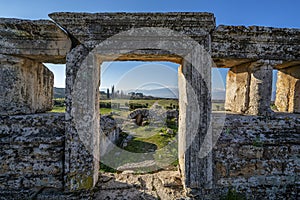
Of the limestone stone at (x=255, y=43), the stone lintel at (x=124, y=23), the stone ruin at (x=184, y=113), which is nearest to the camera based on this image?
the stone lintel at (x=124, y=23)

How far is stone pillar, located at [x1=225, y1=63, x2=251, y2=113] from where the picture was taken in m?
3.24

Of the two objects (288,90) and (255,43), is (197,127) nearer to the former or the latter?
(255,43)

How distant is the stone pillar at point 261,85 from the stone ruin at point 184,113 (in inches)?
0.7

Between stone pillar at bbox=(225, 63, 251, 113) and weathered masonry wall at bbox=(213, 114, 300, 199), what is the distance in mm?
483

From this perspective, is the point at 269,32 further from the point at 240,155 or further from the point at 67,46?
the point at 67,46

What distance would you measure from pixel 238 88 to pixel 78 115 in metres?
3.24

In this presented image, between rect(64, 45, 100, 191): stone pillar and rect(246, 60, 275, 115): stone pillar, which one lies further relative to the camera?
rect(246, 60, 275, 115): stone pillar

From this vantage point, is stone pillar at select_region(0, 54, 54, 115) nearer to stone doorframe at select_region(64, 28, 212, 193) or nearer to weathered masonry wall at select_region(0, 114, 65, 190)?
weathered masonry wall at select_region(0, 114, 65, 190)

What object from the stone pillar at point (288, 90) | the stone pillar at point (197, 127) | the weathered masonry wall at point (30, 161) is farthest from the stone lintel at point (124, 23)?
the stone pillar at point (288, 90)

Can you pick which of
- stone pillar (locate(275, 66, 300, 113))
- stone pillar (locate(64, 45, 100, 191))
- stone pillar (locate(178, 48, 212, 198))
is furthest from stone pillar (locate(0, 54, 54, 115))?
stone pillar (locate(275, 66, 300, 113))

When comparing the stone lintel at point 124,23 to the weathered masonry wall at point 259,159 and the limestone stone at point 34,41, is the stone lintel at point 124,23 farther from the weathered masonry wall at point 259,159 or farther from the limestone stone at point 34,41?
the weathered masonry wall at point 259,159

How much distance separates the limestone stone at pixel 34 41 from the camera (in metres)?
2.76

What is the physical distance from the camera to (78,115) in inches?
106

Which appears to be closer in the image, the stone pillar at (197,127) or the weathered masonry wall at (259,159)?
the stone pillar at (197,127)
